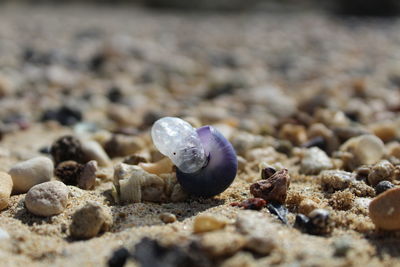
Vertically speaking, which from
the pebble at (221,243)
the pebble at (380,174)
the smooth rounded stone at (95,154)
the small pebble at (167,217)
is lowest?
the smooth rounded stone at (95,154)

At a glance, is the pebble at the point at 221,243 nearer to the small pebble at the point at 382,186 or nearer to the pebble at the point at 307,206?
the pebble at the point at 307,206

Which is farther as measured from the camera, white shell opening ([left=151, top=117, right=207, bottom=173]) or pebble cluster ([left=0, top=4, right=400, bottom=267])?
white shell opening ([left=151, top=117, right=207, bottom=173])

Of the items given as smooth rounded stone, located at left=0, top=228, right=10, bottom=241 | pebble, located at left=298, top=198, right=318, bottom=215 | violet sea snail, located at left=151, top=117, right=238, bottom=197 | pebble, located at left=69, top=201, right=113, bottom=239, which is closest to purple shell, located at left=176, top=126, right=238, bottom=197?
violet sea snail, located at left=151, top=117, right=238, bottom=197

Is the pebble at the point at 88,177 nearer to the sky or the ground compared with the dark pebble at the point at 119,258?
nearer to the ground

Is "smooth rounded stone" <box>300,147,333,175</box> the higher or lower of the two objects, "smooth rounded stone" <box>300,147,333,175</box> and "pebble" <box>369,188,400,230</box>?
the lower

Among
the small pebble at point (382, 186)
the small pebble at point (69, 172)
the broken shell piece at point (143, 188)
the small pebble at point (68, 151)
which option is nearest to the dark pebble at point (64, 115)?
the small pebble at point (68, 151)

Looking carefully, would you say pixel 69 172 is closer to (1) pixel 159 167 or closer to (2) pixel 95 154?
(2) pixel 95 154

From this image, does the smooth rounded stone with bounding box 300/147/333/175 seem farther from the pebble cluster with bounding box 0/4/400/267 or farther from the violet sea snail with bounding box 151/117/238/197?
the violet sea snail with bounding box 151/117/238/197
